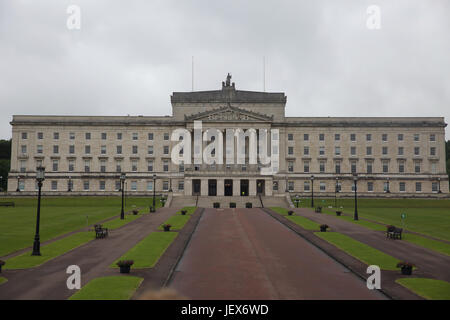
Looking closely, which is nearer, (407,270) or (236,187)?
(407,270)

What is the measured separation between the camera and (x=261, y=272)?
66.9 ft

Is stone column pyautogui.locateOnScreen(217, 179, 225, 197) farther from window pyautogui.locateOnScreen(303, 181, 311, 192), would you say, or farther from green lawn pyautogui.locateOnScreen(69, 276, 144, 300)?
green lawn pyautogui.locateOnScreen(69, 276, 144, 300)

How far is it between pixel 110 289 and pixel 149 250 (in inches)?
369

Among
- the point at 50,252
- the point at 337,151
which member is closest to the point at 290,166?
the point at 337,151

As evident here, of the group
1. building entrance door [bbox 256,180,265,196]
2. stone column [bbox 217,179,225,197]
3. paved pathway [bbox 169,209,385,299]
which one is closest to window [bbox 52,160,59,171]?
stone column [bbox 217,179,225,197]

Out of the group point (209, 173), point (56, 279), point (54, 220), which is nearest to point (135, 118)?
point (209, 173)

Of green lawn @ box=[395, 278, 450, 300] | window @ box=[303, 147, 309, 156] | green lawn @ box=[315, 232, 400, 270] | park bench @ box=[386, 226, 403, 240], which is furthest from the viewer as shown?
window @ box=[303, 147, 309, 156]

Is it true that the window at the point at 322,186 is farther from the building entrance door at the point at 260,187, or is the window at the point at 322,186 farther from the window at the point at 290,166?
the building entrance door at the point at 260,187

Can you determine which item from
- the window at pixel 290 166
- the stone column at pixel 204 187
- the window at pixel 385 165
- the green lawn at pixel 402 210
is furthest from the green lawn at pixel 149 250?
the window at pixel 385 165

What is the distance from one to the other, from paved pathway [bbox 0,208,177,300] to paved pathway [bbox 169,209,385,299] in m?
4.82

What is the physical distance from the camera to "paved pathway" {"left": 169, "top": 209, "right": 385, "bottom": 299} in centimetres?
1684

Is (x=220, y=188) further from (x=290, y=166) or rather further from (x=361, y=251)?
(x=361, y=251)

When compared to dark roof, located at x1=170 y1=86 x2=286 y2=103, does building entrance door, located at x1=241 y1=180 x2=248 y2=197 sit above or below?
below
